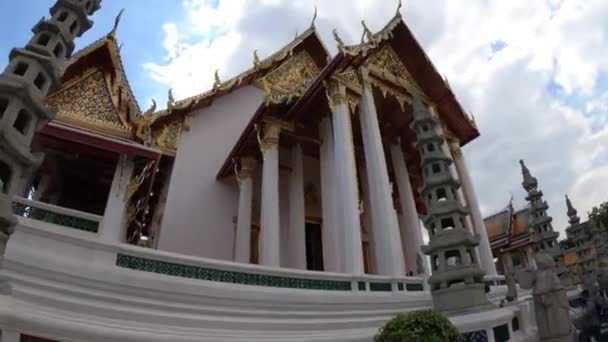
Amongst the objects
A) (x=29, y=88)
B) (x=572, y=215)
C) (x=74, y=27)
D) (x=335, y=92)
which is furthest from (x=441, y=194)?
(x=572, y=215)

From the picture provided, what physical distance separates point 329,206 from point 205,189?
404cm

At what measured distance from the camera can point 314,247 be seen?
36.0 ft

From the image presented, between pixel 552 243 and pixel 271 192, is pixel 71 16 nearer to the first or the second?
pixel 271 192

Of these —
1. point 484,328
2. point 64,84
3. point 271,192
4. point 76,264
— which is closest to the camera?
point 484,328

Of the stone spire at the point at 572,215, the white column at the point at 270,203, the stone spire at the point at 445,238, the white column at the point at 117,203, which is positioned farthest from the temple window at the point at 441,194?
the stone spire at the point at 572,215

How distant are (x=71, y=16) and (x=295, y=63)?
406 inches

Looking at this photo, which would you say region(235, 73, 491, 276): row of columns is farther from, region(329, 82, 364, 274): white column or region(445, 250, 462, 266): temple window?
region(445, 250, 462, 266): temple window

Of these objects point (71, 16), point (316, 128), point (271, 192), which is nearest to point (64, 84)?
point (71, 16)

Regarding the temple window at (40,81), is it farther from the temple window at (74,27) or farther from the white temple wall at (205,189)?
the white temple wall at (205,189)

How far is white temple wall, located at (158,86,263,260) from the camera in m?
10.0

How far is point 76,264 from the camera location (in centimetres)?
404

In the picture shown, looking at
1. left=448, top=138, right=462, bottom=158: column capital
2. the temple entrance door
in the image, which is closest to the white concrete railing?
the temple entrance door

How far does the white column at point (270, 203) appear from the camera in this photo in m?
8.20

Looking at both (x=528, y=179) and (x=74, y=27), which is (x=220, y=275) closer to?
(x=74, y=27)
